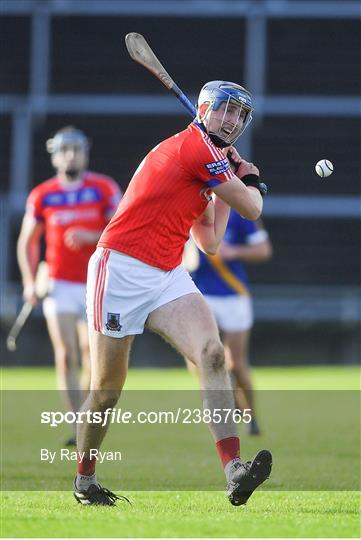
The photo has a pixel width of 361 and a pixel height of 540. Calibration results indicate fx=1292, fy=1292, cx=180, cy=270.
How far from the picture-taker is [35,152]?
26.3 metres

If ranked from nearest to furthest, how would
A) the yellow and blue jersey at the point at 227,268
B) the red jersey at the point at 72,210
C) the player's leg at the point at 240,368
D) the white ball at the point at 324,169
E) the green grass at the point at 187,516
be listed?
the green grass at the point at 187,516, the white ball at the point at 324,169, the red jersey at the point at 72,210, the player's leg at the point at 240,368, the yellow and blue jersey at the point at 227,268

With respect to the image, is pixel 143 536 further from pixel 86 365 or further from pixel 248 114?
pixel 86 365

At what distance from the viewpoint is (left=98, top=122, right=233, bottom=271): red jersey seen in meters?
6.40

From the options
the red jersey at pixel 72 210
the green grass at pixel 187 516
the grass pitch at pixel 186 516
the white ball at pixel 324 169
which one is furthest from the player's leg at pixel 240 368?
the white ball at pixel 324 169

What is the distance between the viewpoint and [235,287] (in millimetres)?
11477

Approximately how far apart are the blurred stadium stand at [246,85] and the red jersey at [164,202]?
→ 18104 mm

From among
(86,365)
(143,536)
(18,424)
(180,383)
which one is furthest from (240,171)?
(180,383)

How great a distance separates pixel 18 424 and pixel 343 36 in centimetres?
1739

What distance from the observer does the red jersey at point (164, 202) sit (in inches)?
252

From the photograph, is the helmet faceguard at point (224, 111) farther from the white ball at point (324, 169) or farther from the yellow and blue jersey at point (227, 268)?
the yellow and blue jersey at point (227, 268)

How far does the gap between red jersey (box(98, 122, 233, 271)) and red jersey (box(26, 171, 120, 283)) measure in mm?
4097

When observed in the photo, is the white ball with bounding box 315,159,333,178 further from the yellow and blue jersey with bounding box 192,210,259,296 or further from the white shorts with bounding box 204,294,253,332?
the yellow and blue jersey with bounding box 192,210,259,296

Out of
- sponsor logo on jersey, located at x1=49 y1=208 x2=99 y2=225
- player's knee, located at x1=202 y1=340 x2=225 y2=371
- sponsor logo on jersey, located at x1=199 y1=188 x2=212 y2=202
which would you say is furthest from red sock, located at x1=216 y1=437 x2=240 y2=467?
sponsor logo on jersey, located at x1=49 y1=208 x2=99 y2=225

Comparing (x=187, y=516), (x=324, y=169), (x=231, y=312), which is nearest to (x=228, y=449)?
(x=187, y=516)
